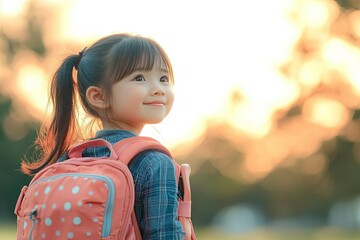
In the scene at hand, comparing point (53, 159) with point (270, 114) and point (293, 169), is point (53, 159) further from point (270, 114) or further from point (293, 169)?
point (293, 169)

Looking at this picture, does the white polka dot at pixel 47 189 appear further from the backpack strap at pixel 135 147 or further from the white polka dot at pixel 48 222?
the backpack strap at pixel 135 147

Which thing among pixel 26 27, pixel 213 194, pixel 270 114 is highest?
pixel 26 27

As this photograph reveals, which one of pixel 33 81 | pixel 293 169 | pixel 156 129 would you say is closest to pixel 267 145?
pixel 293 169

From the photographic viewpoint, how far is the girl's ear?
3.04 m

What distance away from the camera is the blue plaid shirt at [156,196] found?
2770 mm

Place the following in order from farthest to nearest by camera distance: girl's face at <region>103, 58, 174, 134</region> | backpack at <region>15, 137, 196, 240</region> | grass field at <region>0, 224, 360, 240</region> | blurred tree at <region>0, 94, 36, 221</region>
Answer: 1. blurred tree at <region>0, 94, 36, 221</region>
2. grass field at <region>0, 224, 360, 240</region>
3. girl's face at <region>103, 58, 174, 134</region>
4. backpack at <region>15, 137, 196, 240</region>

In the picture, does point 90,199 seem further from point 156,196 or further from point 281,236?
point 281,236

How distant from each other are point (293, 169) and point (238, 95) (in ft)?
42.5

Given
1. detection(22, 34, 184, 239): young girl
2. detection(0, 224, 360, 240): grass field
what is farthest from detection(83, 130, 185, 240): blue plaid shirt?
detection(0, 224, 360, 240): grass field

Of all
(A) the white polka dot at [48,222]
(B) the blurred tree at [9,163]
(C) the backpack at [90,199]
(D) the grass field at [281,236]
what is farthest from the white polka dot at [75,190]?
(B) the blurred tree at [9,163]

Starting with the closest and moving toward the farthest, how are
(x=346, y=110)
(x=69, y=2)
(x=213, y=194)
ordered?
(x=346, y=110) < (x=69, y=2) < (x=213, y=194)

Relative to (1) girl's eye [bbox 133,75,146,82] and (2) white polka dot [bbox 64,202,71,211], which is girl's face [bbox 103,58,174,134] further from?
(2) white polka dot [bbox 64,202,71,211]

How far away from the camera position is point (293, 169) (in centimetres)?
4738

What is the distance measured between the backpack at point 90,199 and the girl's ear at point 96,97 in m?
0.14
